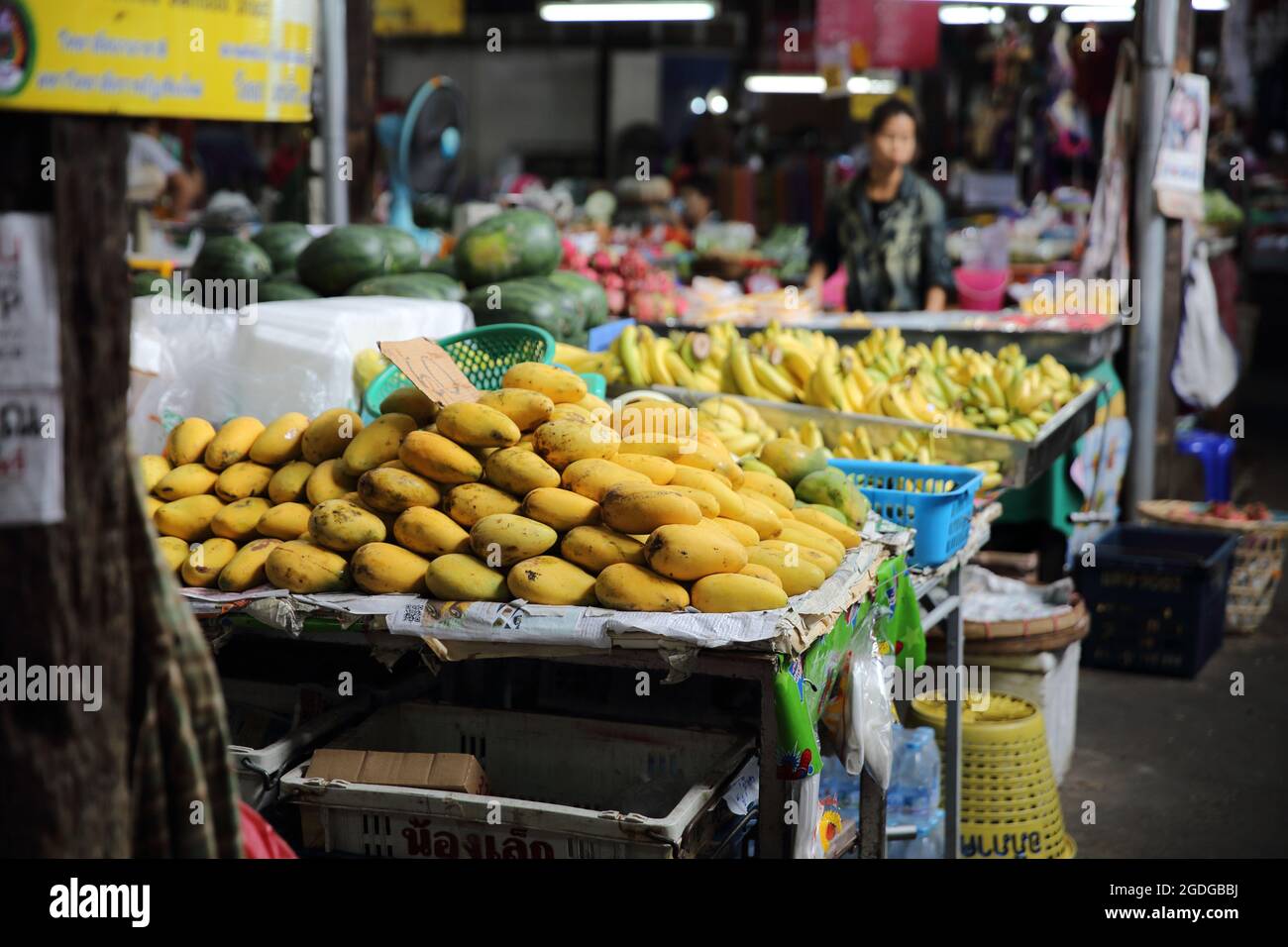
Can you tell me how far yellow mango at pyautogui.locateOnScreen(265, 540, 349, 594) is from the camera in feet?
8.75

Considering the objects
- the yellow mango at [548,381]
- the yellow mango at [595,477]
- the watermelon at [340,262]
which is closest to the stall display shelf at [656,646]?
the yellow mango at [595,477]

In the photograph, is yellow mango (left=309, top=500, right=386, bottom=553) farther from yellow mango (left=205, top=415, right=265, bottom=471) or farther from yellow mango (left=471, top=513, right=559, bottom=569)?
yellow mango (left=205, top=415, right=265, bottom=471)

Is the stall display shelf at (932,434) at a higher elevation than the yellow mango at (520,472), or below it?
below

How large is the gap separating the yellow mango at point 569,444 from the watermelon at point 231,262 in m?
2.33

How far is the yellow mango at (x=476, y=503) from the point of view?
107 inches

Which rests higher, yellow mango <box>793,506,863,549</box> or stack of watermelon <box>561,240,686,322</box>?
stack of watermelon <box>561,240,686,322</box>

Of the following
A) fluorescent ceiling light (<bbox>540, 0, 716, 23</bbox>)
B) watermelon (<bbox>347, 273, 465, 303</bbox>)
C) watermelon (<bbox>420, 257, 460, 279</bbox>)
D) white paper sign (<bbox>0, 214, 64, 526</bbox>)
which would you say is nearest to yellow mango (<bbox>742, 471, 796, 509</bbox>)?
watermelon (<bbox>347, 273, 465, 303</bbox>)

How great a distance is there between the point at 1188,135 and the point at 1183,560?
7.77 feet

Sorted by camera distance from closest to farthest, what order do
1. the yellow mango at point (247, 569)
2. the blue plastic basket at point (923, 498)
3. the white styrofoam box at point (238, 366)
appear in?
1. the yellow mango at point (247, 569)
2. the blue plastic basket at point (923, 498)
3. the white styrofoam box at point (238, 366)

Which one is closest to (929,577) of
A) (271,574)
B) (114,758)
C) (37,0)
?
(271,574)

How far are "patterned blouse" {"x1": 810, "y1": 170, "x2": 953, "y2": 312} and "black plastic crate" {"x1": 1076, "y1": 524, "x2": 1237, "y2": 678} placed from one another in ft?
5.36

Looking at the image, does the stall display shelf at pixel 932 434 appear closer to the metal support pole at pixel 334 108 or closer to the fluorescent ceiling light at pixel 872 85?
the metal support pole at pixel 334 108

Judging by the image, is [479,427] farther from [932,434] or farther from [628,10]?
[628,10]

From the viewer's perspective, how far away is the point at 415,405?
9.80 ft
